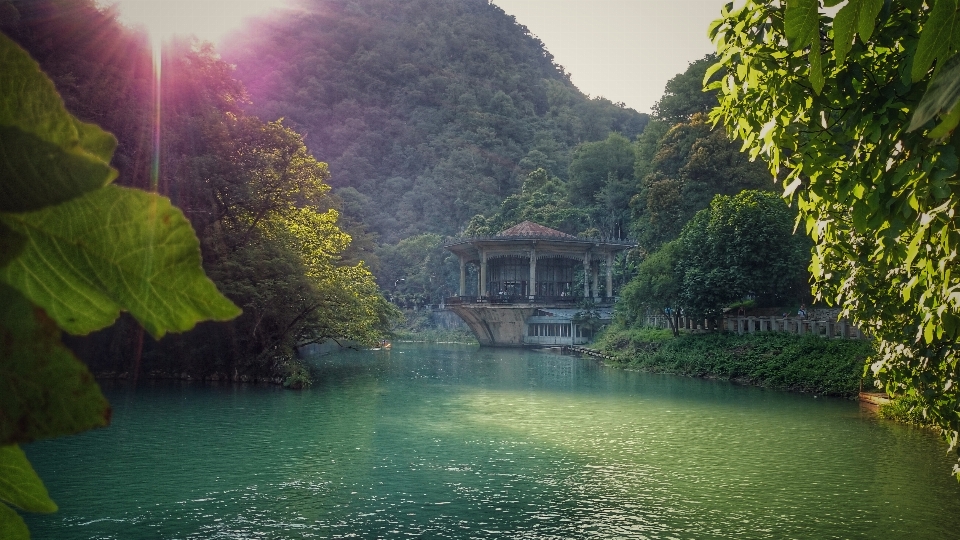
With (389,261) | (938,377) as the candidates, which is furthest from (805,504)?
(389,261)

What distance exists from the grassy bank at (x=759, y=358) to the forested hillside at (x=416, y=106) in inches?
1525

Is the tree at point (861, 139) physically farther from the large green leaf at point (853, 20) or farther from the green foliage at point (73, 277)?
the green foliage at point (73, 277)

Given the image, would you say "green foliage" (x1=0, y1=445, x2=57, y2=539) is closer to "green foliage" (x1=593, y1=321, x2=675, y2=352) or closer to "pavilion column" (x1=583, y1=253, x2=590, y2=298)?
"green foliage" (x1=593, y1=321, x2=675, y2=352)

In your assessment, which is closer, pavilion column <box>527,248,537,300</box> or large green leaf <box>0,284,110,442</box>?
large green leaf <box>0,284,110,442</box>

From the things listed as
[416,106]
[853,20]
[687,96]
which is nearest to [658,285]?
[687,96]

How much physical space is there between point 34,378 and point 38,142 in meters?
0.09

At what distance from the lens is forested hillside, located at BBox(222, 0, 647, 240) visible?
69625mm

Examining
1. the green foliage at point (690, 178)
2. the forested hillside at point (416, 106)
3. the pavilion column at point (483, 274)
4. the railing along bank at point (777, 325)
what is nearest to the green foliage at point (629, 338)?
the railing along bank at point (777, 325)

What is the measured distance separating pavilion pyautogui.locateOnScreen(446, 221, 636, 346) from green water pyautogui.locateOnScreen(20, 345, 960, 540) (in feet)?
66.0

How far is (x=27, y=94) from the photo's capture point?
0.25 metres

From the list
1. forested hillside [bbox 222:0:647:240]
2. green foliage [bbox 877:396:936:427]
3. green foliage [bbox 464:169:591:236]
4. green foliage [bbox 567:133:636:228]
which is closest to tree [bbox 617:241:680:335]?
green foliage [bbox 877:396:936:427]

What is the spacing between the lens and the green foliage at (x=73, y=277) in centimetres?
27

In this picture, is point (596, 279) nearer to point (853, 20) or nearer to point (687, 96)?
point (687, 96)

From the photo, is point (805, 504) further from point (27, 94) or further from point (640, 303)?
point (640, 303)
